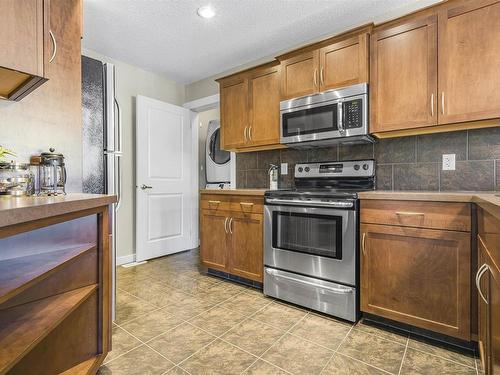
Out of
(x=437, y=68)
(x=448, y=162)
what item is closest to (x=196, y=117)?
(x=437, y=68)

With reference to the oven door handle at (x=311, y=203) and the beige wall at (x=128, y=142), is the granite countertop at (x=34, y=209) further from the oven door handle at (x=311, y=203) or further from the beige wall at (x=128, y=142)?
the beige wall at (x=128, y=142)

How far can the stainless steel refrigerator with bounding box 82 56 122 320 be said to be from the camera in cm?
201

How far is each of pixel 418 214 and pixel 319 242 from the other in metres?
0.69

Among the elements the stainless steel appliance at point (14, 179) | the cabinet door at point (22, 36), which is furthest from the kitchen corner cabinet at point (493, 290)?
the stainless steel appliance at point (14, 179)

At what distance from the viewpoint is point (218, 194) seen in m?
2.86

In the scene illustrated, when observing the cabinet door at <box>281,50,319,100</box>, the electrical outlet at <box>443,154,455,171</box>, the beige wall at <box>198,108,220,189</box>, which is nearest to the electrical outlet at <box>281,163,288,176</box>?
the cabinet door at <box>281,50,319,100</box>

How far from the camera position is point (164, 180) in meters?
3.78

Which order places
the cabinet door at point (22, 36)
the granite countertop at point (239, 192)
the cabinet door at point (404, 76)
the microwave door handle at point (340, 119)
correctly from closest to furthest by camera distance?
the cabinet door at point (22, 36), the cabinet door at point (404, 76), the microwave door handle at point (340, 119), the granite countertop at point (239, 192)

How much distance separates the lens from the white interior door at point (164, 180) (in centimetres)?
353

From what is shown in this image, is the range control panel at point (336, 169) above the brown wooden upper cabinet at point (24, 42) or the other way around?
the other way around

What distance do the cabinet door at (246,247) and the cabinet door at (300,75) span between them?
1.19m

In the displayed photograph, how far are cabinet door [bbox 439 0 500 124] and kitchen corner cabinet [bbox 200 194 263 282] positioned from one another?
158 centimetres

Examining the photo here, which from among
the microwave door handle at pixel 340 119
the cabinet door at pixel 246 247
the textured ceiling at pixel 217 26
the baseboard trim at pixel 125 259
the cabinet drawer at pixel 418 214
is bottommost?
the baseboard trim at pixel 125 259

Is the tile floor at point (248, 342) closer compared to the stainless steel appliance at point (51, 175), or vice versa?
the tile floor at point (248, 342)
